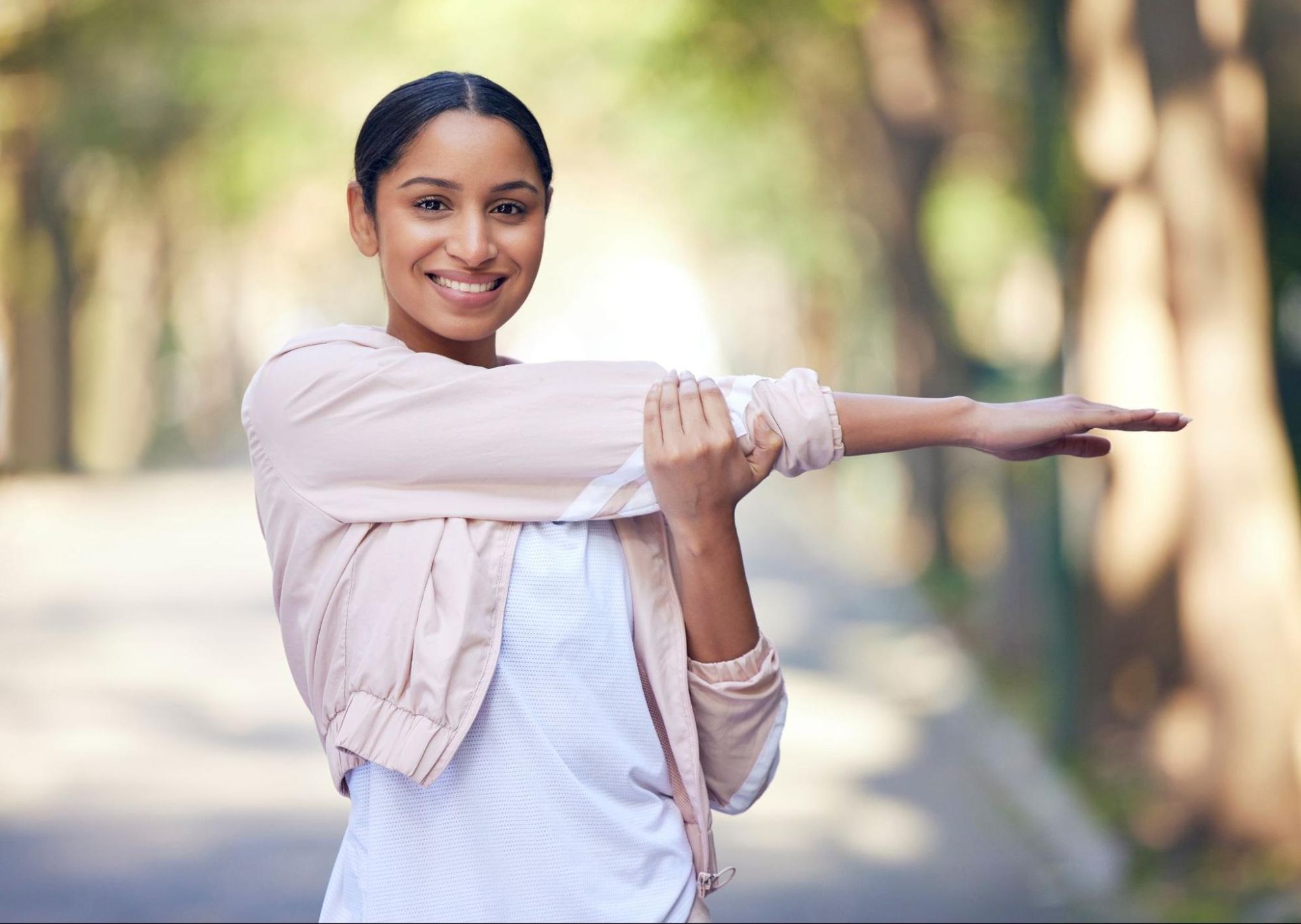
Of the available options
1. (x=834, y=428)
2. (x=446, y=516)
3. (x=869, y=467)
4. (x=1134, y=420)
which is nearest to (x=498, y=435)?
(x=446, y=516)

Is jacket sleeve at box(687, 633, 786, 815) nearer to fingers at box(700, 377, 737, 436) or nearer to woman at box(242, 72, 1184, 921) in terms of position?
woman at box(242, 72, 1184, 921)

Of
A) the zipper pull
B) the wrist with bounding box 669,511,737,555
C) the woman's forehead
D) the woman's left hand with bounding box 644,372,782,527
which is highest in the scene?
the woman's forehead

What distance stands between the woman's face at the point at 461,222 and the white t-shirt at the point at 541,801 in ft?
1.10

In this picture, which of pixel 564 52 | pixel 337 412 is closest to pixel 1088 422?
pixel 337 412

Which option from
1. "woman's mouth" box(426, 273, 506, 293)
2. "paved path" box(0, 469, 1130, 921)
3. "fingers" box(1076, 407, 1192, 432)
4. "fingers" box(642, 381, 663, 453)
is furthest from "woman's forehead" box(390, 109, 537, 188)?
→ "paved path" box(0, 469, 1130, 921)

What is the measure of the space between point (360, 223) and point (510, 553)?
23.4 inches

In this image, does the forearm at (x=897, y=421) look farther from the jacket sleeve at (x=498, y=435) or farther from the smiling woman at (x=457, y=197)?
the smiling woman at (x=457, y=197)

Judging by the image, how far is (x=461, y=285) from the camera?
242cm

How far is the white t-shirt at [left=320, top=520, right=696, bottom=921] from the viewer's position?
223cm

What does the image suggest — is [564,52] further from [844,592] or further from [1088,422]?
[1088,422]

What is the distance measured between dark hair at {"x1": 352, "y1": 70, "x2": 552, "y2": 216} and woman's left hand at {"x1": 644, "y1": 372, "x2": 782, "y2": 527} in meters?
0.38

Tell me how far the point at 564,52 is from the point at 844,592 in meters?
6.18

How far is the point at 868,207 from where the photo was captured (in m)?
18.1

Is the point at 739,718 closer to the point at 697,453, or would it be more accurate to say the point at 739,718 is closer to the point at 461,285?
the point at 697,453
